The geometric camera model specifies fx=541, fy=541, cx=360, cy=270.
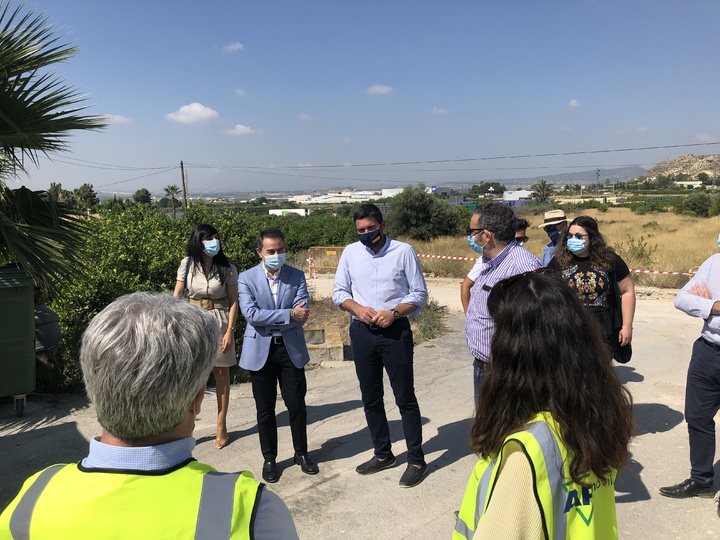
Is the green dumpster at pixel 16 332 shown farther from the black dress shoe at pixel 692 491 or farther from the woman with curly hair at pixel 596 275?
the black dress shoe at pixel 692 491

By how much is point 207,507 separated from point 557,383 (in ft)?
3.18

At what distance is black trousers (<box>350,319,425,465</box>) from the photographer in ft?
13.2

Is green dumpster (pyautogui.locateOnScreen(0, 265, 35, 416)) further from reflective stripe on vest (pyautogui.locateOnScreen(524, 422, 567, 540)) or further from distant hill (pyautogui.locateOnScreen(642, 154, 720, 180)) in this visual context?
distant hill (pyautogui.locateOnScreen(642, 154, 720, 180))

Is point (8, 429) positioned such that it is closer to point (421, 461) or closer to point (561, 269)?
point (421, 461)

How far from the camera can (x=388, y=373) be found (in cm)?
405

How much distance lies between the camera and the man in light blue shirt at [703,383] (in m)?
3.51

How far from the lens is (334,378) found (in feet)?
22.0

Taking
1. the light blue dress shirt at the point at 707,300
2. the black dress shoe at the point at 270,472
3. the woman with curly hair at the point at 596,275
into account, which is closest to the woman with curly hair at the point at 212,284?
the black dress shoe at the point at 270,472

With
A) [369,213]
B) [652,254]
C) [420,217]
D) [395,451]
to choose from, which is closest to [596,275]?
[369,213]

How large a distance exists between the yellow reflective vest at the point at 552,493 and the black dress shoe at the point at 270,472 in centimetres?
277

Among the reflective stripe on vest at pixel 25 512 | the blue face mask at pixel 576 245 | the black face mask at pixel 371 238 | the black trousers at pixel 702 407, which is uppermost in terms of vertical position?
the black face mask at pixel 371 238

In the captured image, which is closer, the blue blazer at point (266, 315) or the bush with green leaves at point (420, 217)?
the blue blazer at point (266, 315)

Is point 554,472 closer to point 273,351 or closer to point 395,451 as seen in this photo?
point 273,351

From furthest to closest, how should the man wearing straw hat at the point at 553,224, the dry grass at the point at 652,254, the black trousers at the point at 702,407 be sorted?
the dry grass at the point at 652,254 → the man wearing straw hat at the point at 553,224 → the black trousers at the point at 702,407
